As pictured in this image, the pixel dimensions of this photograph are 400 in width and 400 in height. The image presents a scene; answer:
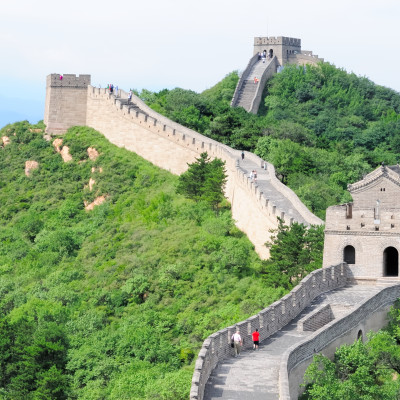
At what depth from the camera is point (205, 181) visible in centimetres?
4359

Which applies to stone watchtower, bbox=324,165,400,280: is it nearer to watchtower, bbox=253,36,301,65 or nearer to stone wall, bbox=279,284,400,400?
stone wall, bbox=279,284,400,400

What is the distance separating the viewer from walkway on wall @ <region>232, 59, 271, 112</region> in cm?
6375

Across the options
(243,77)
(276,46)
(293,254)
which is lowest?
(293,254)

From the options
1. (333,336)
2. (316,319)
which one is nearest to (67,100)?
(316,319)

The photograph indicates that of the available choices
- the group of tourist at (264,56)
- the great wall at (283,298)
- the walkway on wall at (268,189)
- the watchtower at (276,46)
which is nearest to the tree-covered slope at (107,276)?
the great wall at (283,298)

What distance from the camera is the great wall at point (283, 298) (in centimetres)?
2000

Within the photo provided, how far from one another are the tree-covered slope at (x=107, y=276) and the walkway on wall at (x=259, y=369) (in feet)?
13.6

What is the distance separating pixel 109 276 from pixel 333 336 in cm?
1956

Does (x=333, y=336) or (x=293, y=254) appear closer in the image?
(x=333, y=336)

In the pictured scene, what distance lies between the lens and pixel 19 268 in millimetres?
45594

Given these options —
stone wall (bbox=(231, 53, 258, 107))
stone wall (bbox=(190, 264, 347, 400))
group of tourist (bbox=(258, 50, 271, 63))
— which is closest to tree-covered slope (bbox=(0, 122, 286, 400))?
stone wall (bbox=(190, 264, 347, 400))

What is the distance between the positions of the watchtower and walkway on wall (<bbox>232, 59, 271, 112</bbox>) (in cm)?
89

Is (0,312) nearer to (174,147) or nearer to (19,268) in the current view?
(19,268)

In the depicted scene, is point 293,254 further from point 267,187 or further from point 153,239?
point 153,239
